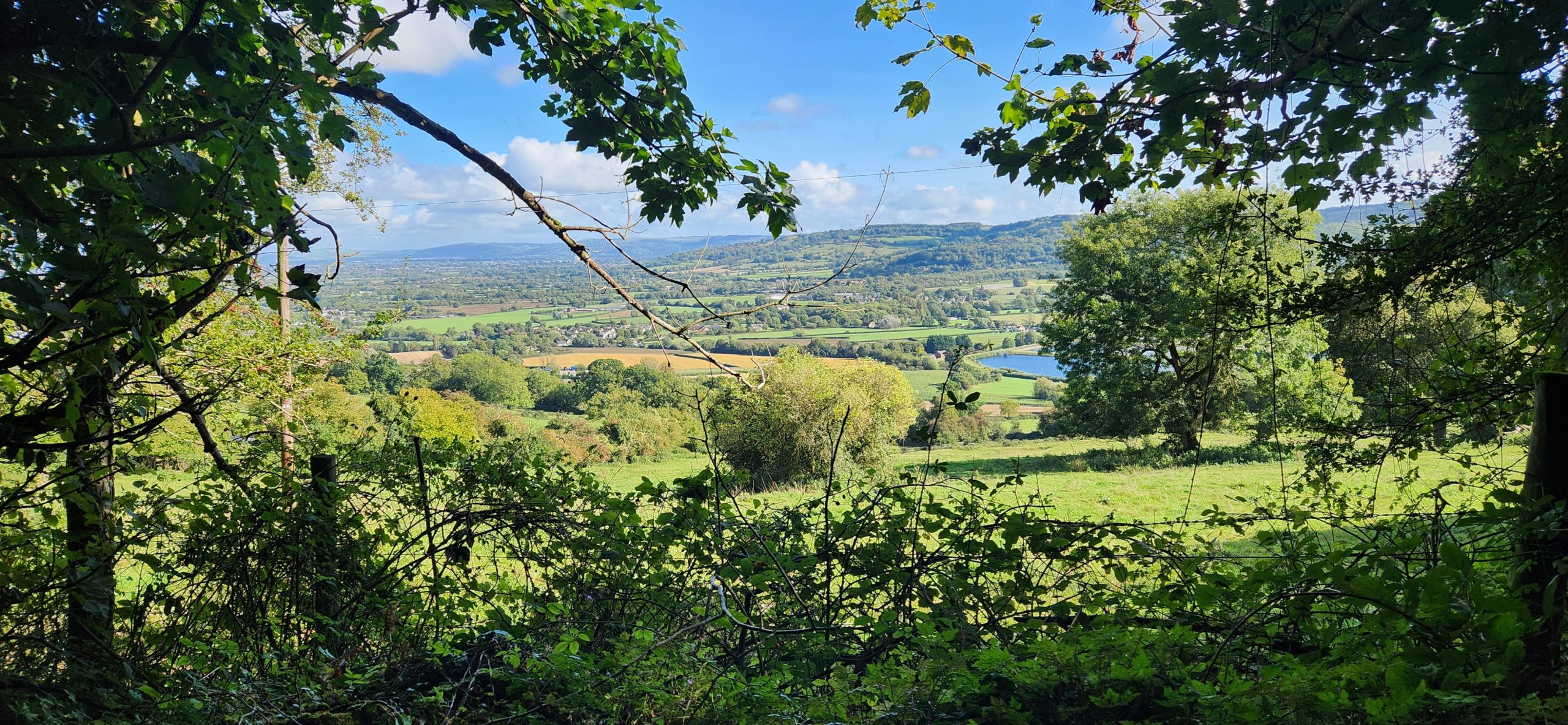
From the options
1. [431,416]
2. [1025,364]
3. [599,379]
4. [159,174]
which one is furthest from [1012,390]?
[159,174]

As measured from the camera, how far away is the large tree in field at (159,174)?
1.58 m

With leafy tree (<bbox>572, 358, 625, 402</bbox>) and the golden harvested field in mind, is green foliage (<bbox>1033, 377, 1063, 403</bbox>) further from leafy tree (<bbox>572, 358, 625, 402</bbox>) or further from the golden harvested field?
leafy tree (<bbox>572, 358, 625, 402</bbox>)

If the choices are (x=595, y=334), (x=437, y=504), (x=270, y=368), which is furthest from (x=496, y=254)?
(x=437, y=504)

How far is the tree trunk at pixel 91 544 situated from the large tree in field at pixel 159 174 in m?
0.01

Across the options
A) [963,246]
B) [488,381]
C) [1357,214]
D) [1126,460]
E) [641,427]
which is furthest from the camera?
[963,246]

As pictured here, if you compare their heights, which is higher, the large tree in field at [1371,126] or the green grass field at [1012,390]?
the large tree in field at [1371,126]

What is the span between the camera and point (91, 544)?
2811mm

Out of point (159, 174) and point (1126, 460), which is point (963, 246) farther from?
point (159, 174)

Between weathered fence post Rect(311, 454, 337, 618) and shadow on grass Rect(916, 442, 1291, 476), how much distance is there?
19854 mm

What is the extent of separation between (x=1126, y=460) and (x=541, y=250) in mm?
19757

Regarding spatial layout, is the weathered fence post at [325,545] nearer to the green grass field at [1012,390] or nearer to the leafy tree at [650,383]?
the leafy tree at [650,383]

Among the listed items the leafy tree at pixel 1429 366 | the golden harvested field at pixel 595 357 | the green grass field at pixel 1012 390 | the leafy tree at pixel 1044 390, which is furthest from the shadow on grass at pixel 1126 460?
the leafy tree at pixel 1044 390

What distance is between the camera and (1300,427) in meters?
4.74

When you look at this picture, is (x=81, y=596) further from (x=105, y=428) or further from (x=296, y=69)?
(x=296, y=69)
